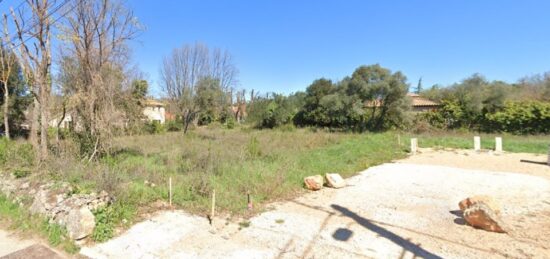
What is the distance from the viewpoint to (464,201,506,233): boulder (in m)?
3.60

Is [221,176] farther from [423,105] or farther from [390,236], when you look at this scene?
[423,105]

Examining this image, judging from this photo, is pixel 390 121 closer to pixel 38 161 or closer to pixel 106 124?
pixel 106 124

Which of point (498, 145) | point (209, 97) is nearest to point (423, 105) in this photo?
point (498, 145)

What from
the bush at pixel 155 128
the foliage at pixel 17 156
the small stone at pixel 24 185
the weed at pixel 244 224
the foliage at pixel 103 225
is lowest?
the weed at pixel 244 224

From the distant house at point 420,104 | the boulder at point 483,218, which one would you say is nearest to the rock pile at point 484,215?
the boulder at point 483,218

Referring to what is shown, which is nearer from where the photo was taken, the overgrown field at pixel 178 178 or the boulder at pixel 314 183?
the overgrown field at pixel 178 178

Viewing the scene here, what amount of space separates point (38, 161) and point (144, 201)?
362 cm

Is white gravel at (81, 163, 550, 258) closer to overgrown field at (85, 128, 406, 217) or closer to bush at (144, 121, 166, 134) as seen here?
overgrown field at (85, 128, 406, 217)

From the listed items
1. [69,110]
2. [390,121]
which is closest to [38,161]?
[69,110]

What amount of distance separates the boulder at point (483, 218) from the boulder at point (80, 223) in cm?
524

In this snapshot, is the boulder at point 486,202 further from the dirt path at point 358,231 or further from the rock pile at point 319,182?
the rock pile at point 319,182

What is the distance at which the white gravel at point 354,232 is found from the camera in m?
3.22

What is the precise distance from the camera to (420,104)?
22.5m

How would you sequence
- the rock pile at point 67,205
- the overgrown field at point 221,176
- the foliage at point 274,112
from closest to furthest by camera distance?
the rock pile at point 67,205
the overgrown field at point 221,176
the foliage at point 274,112
